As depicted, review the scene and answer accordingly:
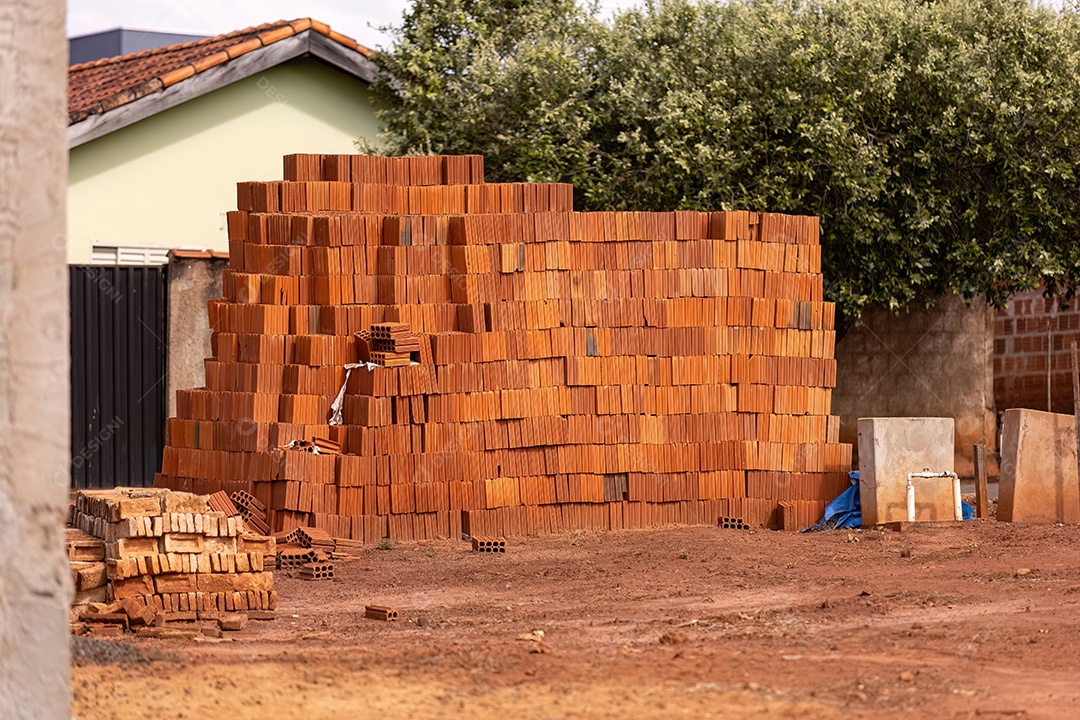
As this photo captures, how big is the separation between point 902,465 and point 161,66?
1103cm

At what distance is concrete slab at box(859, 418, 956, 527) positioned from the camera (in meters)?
11.6

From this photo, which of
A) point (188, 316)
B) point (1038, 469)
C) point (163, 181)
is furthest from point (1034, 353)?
point (163, 181)

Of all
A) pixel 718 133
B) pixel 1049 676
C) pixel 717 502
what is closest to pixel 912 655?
pixel 1049 676

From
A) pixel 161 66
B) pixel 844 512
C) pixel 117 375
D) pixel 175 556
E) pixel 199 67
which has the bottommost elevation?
pixel 844 512

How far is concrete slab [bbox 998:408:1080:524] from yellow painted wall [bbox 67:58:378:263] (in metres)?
9.96

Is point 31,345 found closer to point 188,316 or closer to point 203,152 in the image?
point 188,316

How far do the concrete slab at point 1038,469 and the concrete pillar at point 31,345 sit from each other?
29.5 feet

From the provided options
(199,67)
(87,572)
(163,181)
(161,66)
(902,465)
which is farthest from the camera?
(161,66)

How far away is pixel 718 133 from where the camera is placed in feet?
45.9

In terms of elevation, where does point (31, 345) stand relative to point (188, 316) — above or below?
below

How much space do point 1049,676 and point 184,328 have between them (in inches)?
385

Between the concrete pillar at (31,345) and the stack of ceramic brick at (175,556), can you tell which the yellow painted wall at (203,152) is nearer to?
the stack of ceramic brick at (175,556)

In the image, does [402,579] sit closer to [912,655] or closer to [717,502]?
[717,502]

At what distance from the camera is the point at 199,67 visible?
1647 cm
